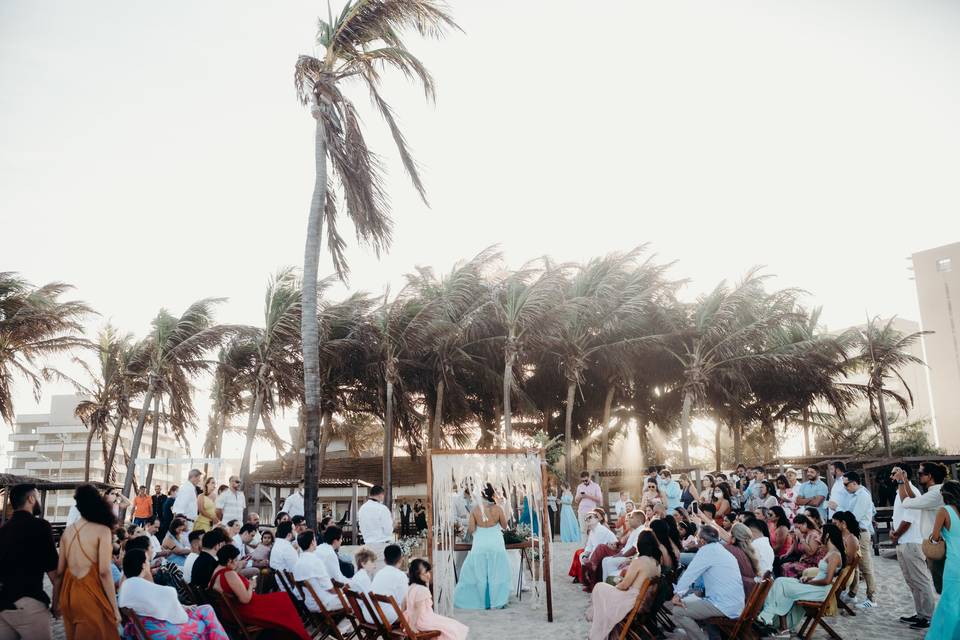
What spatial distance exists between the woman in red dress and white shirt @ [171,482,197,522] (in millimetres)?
5685

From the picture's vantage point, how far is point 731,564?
23.5 feet

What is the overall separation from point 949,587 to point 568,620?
4.40 metres

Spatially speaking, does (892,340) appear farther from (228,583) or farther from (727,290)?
(228,583)

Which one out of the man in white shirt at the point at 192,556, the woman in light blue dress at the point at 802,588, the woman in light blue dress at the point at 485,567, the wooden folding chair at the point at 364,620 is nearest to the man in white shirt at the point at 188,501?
the man in white shirt at the point at 192,556

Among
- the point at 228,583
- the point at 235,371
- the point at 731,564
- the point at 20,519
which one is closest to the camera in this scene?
the point at 20,519

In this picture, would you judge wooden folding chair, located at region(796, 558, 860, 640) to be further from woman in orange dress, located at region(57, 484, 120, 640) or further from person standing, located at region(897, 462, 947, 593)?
woman in orange dress, located at region(57, 484, 120, 640)

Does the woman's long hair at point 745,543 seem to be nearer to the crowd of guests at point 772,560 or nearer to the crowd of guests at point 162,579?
the crowd of guests at point 772,560

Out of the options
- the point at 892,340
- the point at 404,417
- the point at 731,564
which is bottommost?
the point at 731,564

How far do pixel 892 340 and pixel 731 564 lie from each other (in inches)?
1037

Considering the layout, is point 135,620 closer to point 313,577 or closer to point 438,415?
point 313,577

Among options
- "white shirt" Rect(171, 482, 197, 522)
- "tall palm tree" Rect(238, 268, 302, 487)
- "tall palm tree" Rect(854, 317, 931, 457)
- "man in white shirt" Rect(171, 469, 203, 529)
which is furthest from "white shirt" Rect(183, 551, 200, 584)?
"tall palm tree" Rect(854, 317, 931, 457)

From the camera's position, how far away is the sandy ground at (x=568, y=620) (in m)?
8.27

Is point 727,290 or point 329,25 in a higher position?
point 329,25

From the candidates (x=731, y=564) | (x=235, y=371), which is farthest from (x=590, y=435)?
(x=731, y=564)
